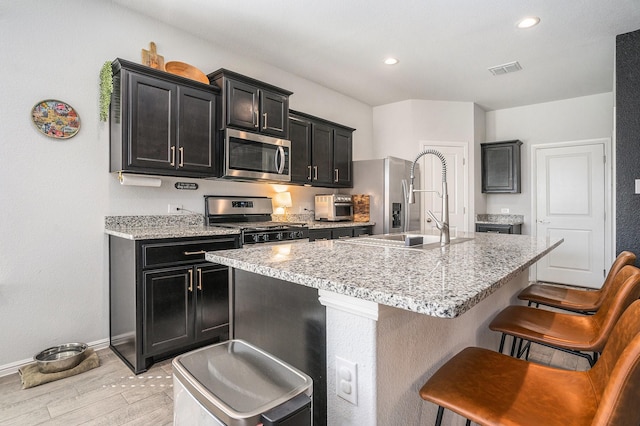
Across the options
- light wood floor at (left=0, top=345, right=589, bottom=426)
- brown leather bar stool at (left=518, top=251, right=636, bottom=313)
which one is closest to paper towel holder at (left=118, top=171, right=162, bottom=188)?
light wood floor at (left=0, top=345, right=589, bottom=426)

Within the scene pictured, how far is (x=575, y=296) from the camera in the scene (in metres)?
2.19

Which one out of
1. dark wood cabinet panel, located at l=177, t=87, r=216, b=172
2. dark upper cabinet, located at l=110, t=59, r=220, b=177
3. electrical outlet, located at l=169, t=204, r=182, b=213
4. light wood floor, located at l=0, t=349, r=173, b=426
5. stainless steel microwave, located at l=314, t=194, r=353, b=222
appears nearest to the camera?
light wood floor, located at l=0, t=349, r=173, b=426

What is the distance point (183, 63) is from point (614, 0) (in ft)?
11.7

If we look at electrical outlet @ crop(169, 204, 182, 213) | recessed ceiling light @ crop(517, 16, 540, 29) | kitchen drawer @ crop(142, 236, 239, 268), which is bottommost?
kitchen drawer @ crop(142, 236, 239, 268)

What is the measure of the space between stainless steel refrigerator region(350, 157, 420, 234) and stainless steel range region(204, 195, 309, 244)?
1358 millimetres

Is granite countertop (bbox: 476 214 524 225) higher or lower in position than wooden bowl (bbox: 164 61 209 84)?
lower

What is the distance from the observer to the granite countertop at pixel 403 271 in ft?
2.51

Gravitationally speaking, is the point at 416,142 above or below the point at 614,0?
below

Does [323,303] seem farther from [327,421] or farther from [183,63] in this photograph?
[183,63]

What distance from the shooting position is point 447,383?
3.34ft

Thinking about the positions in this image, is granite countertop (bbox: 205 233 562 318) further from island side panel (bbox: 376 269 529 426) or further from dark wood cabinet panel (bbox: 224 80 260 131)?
dark wood cabinet panel (bbox: 224 80 260 131)

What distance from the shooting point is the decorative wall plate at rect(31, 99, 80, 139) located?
2.40 m

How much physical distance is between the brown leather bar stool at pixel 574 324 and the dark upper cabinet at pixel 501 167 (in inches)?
157

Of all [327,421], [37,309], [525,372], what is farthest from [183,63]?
[525,372]
